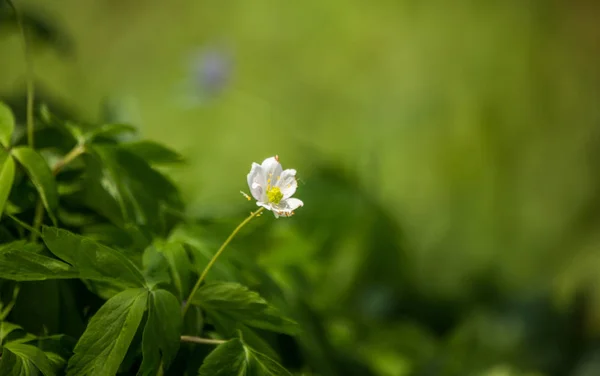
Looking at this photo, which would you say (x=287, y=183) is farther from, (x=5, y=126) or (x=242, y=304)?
(x=5, y=126)

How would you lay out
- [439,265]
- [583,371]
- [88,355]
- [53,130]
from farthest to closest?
[439,265] < [583,371] < [53,130] < [88,355]

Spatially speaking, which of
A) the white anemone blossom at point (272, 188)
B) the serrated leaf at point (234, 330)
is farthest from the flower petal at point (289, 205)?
the serrated leaf at point (234, 330)

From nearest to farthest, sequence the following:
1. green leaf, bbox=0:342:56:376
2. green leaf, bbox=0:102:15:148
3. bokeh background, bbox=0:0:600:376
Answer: green leaf, bbox=0:342:56:376 → green leaf, bbox=0:102:15:148 → bokeh background, bbox=0:0:600:376

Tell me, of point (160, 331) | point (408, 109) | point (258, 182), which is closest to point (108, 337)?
point (160, 331)

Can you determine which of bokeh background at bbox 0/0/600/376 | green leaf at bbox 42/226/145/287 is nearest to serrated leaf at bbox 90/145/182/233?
green leaf at bbox 42/226/145/287

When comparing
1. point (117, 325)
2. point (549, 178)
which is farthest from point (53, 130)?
point (549, 178)

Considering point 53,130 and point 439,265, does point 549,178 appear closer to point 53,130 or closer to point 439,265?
point 439,265

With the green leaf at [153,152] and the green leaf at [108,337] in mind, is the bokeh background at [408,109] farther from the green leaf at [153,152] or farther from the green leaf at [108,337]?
the green leaf at [108,337]

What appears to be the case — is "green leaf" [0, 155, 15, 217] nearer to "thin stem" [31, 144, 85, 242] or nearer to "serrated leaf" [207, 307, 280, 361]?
"thin stem" [31, 144, 85, 242]
